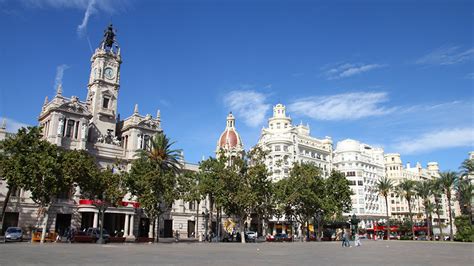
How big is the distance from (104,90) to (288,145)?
2198 inches

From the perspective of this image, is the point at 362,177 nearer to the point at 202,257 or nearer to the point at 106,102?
the point at 106,102

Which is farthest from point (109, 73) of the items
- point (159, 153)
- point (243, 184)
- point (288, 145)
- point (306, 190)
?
point (288, 145)

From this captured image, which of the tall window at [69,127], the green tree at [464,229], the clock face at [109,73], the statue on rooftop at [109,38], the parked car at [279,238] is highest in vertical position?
the statue on rooftop at [109,38]

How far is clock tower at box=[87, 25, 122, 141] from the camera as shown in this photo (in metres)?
69.6

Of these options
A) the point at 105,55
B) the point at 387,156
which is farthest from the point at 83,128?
the point at 387,156

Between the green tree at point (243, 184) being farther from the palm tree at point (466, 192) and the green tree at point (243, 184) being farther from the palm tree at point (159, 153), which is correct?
the palm tree at point (466, 192)

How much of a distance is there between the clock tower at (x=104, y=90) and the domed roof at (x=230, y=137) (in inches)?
1330

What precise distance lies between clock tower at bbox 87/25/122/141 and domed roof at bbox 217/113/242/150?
3378 cm

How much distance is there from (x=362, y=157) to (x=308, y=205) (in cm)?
6520

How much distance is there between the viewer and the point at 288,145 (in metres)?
111

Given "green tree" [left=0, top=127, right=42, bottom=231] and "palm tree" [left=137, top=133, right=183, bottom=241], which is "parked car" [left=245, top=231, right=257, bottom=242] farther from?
"green tree" [left=0, top=127, right=42, bottom=231]

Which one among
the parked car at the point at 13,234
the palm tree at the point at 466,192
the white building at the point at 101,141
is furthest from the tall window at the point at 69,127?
the palm tree at the point at 466,192

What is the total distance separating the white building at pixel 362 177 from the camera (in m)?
119

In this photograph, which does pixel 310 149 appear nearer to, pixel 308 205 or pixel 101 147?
pixel 308 205
